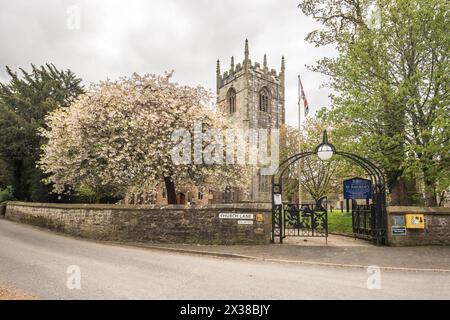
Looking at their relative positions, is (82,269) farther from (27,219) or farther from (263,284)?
(27,219)

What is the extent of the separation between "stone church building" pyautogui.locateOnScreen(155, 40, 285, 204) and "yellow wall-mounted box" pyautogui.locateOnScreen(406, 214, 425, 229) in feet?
117

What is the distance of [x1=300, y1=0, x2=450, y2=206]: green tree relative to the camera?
44.7 feet

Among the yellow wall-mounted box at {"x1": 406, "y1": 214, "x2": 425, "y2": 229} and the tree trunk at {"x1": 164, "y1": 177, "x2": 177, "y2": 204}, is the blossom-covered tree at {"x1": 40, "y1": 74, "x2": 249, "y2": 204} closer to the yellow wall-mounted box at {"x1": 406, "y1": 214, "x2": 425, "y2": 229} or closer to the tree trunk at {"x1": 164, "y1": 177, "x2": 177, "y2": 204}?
the tree trunk at {"x1": 164, "y1": 177, "x2": 177, "y2": 204}

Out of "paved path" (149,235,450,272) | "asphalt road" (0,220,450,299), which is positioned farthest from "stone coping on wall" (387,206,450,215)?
"asphalt road" (0,220,450,299)

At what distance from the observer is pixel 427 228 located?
42.2 feet

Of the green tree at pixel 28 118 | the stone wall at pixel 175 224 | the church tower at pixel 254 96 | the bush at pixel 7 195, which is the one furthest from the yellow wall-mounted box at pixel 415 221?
the church tower at pixel 254 96

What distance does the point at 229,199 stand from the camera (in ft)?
158

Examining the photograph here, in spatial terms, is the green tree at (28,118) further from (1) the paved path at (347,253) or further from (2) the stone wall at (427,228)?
(2) the stone wall at (427,228)

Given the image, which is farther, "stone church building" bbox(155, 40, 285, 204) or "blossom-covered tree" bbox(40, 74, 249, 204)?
"stone church building" bbox(155, 40, 285, 204)

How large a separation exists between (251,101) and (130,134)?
125ft

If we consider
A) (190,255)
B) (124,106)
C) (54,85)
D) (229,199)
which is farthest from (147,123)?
(229,199)

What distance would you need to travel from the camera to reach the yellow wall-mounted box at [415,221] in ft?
41.4

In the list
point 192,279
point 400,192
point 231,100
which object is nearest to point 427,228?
point 400,192

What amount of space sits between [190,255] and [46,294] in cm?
591
